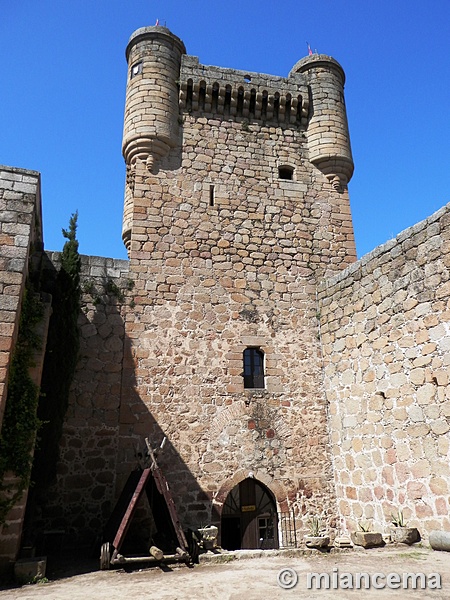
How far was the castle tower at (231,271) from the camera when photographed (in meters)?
8.62

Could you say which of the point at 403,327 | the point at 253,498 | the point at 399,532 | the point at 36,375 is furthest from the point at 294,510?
the point at 36,375

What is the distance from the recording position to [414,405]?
281 inches

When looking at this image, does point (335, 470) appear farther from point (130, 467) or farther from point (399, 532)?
point (130, 467)

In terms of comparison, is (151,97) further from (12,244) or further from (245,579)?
(245,579)

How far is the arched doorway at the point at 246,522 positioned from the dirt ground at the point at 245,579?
88.2 inches

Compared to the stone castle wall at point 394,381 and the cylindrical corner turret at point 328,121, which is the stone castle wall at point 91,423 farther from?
the cylindrical corner turret at point 328,121

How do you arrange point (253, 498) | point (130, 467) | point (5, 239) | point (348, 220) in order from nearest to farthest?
point (5, 239), point (130, 467), point (253, 498), point (348, 220)

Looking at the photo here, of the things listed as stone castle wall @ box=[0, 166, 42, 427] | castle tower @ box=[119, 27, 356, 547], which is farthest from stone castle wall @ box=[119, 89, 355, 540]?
stone castle wall @ box=[0, 166, 42, 427]

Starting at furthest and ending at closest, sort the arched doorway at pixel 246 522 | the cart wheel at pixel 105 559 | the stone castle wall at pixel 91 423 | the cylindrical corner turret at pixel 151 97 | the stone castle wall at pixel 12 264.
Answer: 1. the cylindrical corner turret at pixel 151 97
2. the arched doorway at pixel 246 522
3. the stone castle wall at pixel 91 423
4. the cart wheel at pixel 105 559
5. the stone castle wall at pixel 12 264

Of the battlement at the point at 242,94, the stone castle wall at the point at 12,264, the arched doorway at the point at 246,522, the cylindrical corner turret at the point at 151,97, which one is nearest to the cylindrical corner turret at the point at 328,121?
the battlement at the point at 242,94

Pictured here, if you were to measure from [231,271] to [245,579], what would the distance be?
20.1 ft

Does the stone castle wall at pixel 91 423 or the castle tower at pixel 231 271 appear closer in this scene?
the stone castle wall at pixel 91 423

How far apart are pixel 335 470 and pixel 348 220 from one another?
5.93 m

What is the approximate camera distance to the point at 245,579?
17.0ft
